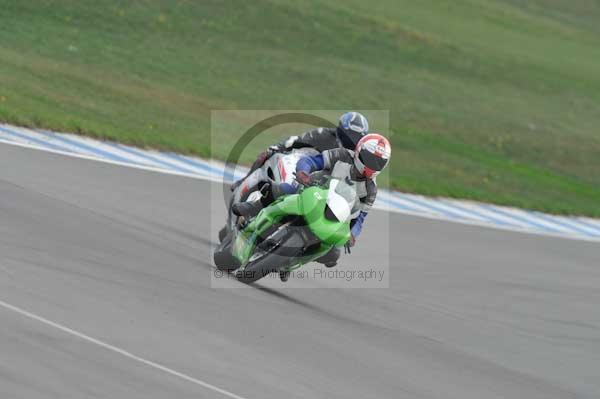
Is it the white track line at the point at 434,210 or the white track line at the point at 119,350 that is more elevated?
the white track line at the point at 119,350

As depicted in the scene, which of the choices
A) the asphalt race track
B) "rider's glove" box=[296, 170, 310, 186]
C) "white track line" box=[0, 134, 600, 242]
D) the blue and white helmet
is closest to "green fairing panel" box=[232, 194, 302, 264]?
"rider's glove" box=[296, 170, 310, 186]

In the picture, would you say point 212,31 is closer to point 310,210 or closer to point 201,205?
point 201,205

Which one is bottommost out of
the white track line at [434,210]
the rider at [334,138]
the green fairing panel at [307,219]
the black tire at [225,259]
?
the white track line at [434,210]

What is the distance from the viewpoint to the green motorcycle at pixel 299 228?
31.0 feet

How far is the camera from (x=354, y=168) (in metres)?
10.0

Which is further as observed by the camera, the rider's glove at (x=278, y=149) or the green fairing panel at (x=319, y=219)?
the rider's glove at (x=278, y=149)

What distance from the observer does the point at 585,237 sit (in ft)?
63.2

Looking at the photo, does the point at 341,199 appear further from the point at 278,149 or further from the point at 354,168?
the point at 278,149

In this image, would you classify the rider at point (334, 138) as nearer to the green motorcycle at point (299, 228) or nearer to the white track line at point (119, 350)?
the green motorcycle at point (299, 228)

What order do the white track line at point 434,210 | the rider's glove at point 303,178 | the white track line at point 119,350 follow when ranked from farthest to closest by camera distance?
the white track line at point 434,210, the rider's glove at point 303,178, the white track line at point 119,350

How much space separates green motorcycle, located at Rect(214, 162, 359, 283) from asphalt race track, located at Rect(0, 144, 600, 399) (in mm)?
398

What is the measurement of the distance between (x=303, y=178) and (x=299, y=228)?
0.62 metres

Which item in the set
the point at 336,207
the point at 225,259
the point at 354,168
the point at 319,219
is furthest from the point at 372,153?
the point at 225,259

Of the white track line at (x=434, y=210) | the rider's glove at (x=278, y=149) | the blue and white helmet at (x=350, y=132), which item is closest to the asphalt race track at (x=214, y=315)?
the white track line at (x=434, y=210)
